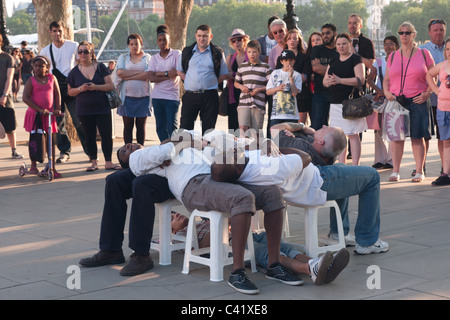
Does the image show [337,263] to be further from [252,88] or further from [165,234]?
[252,88]

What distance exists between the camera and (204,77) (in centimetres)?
1026

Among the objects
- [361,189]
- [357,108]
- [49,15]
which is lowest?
[361,189]

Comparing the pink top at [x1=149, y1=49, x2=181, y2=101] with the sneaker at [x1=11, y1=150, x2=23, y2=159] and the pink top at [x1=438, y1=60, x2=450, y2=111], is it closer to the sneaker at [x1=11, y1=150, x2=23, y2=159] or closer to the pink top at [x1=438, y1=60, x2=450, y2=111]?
the sneaker at [x1=11, y1=150, x2=23, y2=159]

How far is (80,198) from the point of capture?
8.55 meters

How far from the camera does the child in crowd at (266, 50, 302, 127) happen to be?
A: 31.8 ft

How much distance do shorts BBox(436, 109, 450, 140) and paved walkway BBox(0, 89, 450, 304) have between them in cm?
65

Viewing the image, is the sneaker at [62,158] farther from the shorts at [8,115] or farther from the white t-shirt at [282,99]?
the white t-shirt at [282,99]

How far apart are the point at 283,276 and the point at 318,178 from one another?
0.88 metres

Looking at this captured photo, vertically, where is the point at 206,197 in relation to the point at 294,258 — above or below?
above

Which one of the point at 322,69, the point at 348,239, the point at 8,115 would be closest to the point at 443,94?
the point at 322,69

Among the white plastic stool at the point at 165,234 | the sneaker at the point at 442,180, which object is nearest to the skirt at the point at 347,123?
the sneaker at the point at 442,180

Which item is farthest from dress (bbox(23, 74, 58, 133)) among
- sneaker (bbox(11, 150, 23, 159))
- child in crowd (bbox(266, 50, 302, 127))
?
child in crowd (bbox(266, 50, 302, 127))

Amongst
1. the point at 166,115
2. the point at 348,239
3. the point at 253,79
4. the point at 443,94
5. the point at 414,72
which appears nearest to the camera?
the point at 348,239
